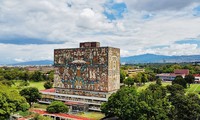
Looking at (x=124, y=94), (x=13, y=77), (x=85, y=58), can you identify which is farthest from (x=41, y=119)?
(x=13, y=77)

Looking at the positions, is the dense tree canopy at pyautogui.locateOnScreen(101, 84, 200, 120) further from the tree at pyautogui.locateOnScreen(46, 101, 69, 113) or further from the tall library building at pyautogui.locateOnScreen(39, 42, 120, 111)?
the tall library building at pyautogui.locateOnScreen(39, 42, 120, 111)

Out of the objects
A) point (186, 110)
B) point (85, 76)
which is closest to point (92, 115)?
point (85, 76)

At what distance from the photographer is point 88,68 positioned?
4603 centimetres

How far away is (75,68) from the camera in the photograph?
47.8 m

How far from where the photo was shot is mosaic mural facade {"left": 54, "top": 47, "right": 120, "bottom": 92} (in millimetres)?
44281

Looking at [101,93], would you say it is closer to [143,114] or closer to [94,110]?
[94,110]

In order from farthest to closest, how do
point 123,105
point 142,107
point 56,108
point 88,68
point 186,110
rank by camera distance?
point 88,68 < point 56,108 < point 123,105 < point 186,110 < point 142,107

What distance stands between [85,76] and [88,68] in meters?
1.91

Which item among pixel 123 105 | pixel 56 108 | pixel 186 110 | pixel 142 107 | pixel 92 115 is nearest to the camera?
pixel 142 107

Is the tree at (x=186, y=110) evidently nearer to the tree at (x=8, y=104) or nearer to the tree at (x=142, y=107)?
the tree at (x=142, y=107)

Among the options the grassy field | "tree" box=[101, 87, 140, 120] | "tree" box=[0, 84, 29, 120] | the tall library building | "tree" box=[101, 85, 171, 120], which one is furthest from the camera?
the tall library building

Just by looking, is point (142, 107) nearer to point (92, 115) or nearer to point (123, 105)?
point (123, 105)

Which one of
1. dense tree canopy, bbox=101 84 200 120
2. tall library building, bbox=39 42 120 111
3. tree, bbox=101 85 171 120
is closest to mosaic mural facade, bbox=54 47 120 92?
tall library building, bbox=39 42 120 111

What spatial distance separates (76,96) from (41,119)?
17314 mm
